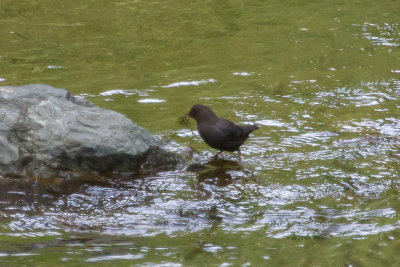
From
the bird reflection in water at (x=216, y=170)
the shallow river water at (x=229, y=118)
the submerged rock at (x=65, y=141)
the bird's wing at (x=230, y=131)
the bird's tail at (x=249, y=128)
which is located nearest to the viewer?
the shallow river water at (x=229, y=118)

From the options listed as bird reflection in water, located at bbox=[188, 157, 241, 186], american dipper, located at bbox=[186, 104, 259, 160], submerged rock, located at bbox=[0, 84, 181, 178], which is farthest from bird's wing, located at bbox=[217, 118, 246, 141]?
submerged rock, located at bbox=[0, 84, 181, 178]

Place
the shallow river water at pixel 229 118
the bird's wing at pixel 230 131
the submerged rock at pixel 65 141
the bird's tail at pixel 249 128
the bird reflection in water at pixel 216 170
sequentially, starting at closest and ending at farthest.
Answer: the shallow river water at pixel 229 118
the submerged rock at pixel 65 141
the bird reflection in water at pixel 216 170
the bird's wing at pixel 230 131
the bird's tail at pixel 249 128

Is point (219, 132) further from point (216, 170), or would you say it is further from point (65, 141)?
point (65, 141)

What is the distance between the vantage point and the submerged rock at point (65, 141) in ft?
19.5

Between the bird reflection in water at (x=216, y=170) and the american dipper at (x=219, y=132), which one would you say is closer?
the bird reflection in water at (x=216, y=170)

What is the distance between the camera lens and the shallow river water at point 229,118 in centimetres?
484

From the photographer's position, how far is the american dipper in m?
6.50

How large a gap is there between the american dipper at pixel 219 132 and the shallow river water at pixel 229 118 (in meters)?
0.22

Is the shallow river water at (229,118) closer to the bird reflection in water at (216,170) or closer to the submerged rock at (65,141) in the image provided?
the bird reflection in water at (216,170)

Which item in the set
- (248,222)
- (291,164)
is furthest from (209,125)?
(248,222)

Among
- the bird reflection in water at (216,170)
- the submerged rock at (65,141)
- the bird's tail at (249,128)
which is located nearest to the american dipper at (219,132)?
the bird's tail at (249,128)

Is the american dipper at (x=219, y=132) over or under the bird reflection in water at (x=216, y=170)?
over

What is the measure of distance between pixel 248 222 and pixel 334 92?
3680mm

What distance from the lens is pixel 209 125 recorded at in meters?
6.64
